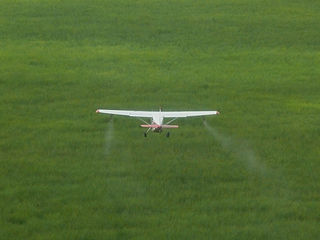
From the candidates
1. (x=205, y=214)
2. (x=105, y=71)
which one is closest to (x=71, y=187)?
(x=205, y=214)

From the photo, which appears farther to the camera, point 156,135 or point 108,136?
point 156,135

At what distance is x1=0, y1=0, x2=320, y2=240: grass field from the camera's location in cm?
2567

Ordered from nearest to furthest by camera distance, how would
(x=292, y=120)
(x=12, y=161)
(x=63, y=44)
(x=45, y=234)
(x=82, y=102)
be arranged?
(x=45, y=234) < (x=12, y=161) < (x=292, y=120) < (x=82, y=102) < (x=63, y=44)

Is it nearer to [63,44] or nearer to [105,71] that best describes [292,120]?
[105,71]

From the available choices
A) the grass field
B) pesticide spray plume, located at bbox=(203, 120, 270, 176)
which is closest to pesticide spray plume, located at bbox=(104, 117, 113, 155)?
the grass field

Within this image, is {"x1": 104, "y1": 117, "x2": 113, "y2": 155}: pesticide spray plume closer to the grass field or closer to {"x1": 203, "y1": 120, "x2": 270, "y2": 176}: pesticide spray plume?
the grass field

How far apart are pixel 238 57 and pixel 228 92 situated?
8267 millimetres

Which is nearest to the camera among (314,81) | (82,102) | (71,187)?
(71,187)

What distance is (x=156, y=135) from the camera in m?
34.0

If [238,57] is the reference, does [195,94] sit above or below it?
below

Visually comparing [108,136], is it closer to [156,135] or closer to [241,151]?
[156,135]

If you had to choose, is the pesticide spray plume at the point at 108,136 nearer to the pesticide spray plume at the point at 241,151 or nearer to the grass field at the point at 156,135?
the grass field at the point at 156,135

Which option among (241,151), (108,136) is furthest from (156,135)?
(241,151)

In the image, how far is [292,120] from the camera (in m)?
36.3
